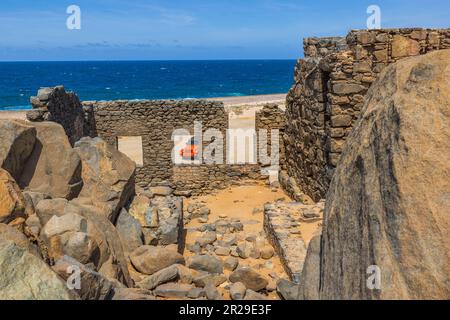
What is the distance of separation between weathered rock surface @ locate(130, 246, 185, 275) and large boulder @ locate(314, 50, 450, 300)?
3418mm

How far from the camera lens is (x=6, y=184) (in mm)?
4379

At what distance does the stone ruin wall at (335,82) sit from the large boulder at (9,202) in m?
5.13

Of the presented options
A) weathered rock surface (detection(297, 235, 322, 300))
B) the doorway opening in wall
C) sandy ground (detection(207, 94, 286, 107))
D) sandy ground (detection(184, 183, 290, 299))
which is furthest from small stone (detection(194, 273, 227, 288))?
sandy ground (detection(207, 94, 286, 107))

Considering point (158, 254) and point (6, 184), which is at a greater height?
point (6, 184)

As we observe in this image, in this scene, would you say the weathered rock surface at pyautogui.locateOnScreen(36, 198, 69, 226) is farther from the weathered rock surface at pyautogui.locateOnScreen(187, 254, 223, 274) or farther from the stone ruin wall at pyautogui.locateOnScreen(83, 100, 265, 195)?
the stone ruin wall at pyautogui.locateOnScreen(83, 100, 265, 195)

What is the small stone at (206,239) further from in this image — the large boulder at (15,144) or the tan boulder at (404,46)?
the tan boulder at (404,46)

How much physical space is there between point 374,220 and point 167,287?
352 centimetres

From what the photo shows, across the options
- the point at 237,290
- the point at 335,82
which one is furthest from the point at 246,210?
the point at 237,290

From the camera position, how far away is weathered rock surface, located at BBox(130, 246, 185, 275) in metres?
5.82

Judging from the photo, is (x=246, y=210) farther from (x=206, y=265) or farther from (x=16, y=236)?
(x=16, y=236)

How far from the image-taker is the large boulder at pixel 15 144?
5.50 metres

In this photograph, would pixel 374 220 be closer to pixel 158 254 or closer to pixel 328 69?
pixel 158 254

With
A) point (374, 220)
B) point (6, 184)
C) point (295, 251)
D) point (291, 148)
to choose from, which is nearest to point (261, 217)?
point (291, 148)

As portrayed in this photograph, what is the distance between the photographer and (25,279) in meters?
2.82
